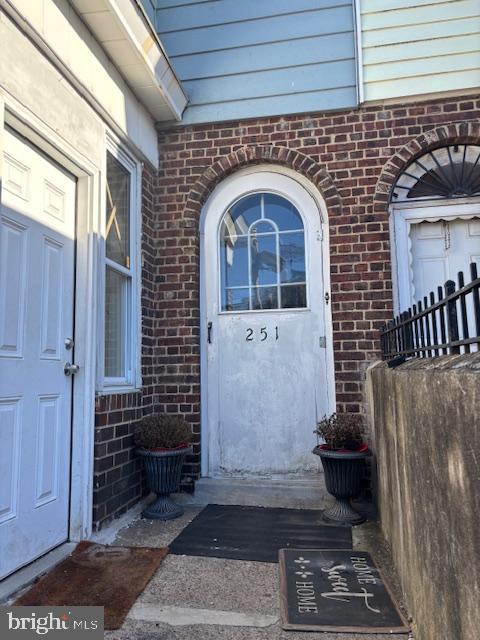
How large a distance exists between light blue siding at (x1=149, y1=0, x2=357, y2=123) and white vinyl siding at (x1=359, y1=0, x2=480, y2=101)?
186 mm

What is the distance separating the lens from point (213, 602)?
97.9 inches

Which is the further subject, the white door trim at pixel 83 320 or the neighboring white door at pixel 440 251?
the neighboring white door at pixel 440 251

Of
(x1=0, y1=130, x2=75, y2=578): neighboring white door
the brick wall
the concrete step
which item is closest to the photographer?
(x1=0, y1=130, x2=75, y2=578): neighboring white door

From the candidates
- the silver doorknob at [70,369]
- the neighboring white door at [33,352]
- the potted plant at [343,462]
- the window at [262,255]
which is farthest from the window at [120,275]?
the potted plant at [343,462]

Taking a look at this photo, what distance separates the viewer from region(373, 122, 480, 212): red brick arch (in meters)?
4.29

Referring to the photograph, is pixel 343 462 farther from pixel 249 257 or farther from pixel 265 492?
pixel 249 257

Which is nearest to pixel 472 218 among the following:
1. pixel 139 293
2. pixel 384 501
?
pixel 384 501

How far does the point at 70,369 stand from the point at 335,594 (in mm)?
2076

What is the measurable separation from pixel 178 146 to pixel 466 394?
3.96 m

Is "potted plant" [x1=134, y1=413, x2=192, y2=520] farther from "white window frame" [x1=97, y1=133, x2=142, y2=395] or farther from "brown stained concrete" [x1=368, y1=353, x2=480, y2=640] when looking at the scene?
"brown stained concrete" [x1=368, y1=353, x2=480, y2=640]

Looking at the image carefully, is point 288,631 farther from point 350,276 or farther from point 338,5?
point 338,5

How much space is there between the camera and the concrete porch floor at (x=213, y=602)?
2206mm

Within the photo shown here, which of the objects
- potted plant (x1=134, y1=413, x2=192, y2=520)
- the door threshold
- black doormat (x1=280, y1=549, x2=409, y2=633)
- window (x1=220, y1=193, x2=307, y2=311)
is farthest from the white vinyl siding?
the door threshold

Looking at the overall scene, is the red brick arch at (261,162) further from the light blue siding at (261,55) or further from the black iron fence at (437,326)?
the black iron fence at (437,326)
